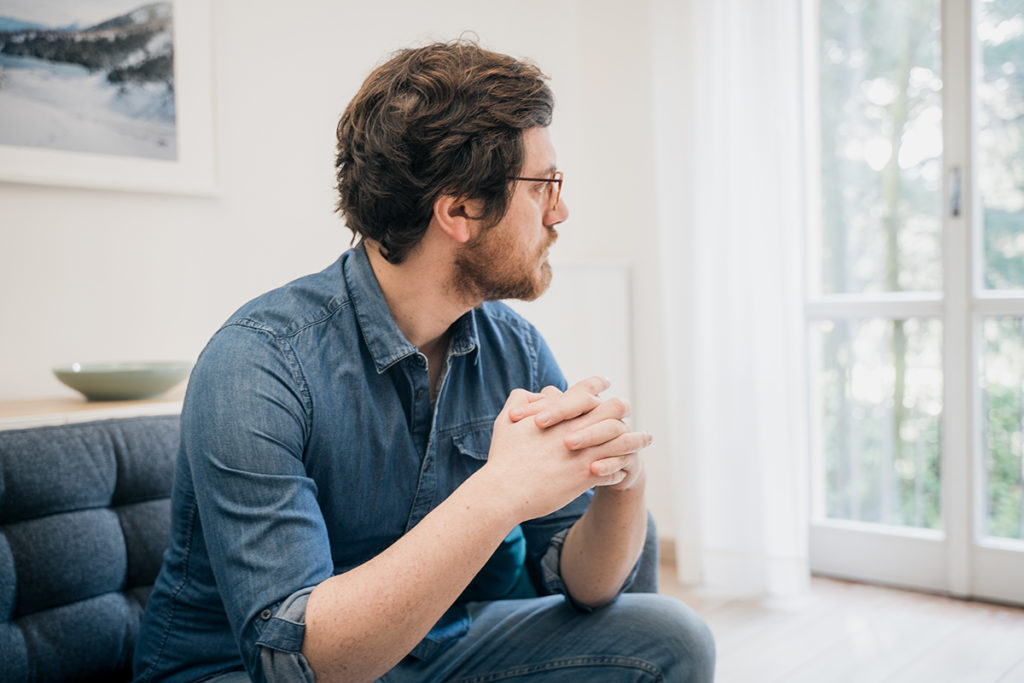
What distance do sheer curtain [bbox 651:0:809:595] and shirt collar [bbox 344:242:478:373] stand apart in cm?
190

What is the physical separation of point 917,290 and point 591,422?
220cm

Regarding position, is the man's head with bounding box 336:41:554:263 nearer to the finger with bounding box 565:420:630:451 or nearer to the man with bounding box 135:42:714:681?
the man with bounding box 135:42:714:681

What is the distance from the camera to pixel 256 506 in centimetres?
93

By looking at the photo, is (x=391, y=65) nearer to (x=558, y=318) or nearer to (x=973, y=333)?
(x=558, y=318)

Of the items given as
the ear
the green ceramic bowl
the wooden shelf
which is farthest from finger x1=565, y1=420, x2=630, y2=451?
the green ceramic bowl

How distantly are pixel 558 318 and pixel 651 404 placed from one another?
1.70 ft

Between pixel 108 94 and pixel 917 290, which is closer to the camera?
pixel 108 94

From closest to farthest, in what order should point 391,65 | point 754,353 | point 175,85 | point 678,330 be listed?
point 391,65, point 175,85, point 754,353, point 678,330

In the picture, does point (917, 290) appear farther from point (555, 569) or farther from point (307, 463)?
point (307, 463)

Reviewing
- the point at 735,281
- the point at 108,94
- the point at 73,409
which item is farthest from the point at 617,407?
the point at 735,281

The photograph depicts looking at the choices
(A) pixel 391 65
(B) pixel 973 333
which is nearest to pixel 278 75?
(A) pixel 391 65

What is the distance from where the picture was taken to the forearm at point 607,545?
120cm

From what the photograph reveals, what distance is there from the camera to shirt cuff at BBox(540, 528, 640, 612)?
1.28 metres

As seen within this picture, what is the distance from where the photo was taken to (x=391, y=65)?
1240mm
